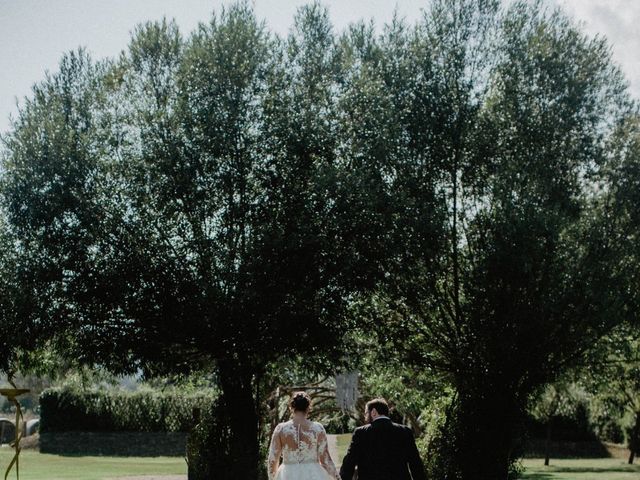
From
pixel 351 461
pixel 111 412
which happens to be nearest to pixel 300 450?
pixel 351 461

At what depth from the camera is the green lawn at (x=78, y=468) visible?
26.1 m

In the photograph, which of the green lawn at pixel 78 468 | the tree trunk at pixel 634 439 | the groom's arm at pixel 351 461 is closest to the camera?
the groom's arm at pixel 351 461

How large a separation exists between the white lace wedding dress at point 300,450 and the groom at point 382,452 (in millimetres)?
788

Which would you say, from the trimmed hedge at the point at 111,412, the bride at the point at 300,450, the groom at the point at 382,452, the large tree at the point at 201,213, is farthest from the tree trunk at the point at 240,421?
the trimmed hedge at the point at 111,412

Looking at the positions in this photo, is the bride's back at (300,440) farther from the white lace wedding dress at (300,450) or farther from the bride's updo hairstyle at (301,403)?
the bride's updo hairstyle at (301,403)

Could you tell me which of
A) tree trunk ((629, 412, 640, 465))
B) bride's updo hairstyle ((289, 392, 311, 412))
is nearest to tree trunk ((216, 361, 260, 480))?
bride's updo hairstyle ((289, 392, 311, 412))

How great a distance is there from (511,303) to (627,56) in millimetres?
7684

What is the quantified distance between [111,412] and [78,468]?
12.5m

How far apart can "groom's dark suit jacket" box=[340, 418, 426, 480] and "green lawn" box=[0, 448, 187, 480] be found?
18687mm

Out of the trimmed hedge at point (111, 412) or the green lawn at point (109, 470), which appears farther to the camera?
the trimmed hedge at point (111, 412)

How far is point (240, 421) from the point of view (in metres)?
19.2

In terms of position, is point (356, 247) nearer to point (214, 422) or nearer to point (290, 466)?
point (214, 422)

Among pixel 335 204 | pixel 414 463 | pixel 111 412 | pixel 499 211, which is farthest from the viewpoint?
pixel 111 412

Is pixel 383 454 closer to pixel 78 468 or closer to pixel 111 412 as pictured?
pixel 78 468
